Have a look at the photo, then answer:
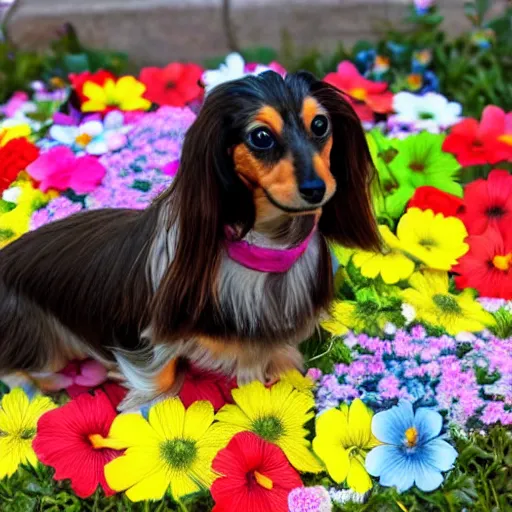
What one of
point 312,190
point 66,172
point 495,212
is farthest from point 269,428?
point 66,172

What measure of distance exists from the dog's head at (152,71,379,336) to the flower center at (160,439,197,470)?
0.45m

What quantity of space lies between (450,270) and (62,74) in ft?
6.35

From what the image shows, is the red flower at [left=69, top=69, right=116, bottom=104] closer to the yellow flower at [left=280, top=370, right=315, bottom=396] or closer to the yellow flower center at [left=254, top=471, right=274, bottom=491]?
the yellow flower at [left=280, top=370, right=315, bottom=396]

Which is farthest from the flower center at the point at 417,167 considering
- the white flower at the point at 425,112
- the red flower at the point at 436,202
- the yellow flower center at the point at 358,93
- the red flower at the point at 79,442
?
the red flower at the point at 79,442

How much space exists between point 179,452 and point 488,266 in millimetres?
972

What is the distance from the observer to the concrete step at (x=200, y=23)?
3318mm

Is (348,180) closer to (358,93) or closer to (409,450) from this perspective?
(409,450)

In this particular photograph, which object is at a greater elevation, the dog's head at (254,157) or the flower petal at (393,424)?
the dog's head at (254,157)

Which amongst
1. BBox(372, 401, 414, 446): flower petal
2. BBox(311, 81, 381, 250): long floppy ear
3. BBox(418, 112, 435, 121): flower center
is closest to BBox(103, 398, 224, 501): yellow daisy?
BBox(372, 401, 414, 446): flower petal

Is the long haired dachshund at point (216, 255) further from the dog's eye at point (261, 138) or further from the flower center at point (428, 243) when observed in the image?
the flower center at point (428, 243)

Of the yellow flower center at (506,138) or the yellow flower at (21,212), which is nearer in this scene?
the yellow flower at (21,212)

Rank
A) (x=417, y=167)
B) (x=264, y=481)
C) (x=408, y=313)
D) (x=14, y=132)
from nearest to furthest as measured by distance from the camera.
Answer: (x=264, y=481)
(x=408, y=313)
(x=417, y=167)
(x=14, y=132)

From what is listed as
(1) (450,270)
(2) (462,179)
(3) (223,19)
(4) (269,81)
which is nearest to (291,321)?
(4) (269,81)

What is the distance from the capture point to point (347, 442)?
5.17 feet
